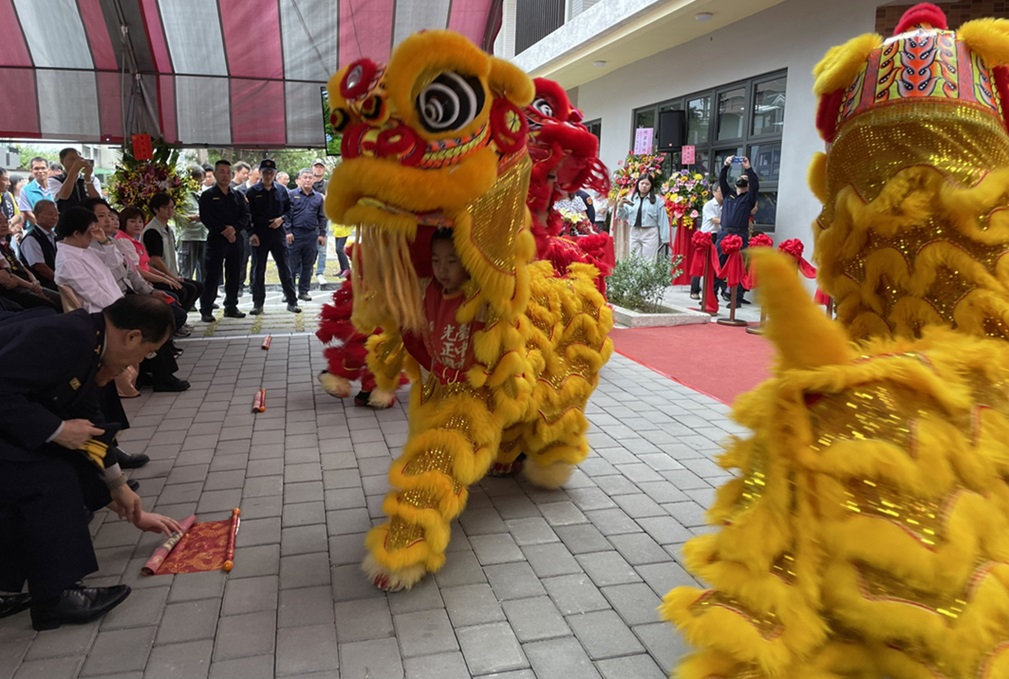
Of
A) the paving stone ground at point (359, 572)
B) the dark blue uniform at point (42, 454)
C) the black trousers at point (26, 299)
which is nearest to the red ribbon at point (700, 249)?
the paving stone ground at point (359, 572)

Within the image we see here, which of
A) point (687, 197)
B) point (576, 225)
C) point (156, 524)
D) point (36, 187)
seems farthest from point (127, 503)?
point (687, 197)

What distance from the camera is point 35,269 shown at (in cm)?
562

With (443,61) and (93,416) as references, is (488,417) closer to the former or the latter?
(443,61)

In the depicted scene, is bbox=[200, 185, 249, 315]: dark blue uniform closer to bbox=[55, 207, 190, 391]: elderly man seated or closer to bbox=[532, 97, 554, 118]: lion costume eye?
bbox=[55, 207, 190, 391]: elderly man seated

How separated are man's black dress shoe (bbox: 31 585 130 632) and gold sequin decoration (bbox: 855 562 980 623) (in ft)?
7.97

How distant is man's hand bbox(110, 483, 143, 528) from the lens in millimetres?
2627

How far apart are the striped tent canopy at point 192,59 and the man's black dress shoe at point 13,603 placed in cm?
459

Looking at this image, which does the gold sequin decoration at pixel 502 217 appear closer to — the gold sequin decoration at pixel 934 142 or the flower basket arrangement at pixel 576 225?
the gold sequin decoration at pixel 934 142

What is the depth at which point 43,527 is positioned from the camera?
2.29m

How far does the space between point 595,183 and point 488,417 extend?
1.48 m

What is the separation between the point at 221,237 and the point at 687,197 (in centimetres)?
651

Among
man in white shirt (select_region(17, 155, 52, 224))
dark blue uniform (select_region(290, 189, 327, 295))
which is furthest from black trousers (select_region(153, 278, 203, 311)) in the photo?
dark blue uniform (select_region(290, 189, 327, 295))

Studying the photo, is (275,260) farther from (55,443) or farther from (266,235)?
(55,443)

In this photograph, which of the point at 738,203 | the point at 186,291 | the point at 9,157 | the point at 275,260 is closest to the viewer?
the point at 186,291
